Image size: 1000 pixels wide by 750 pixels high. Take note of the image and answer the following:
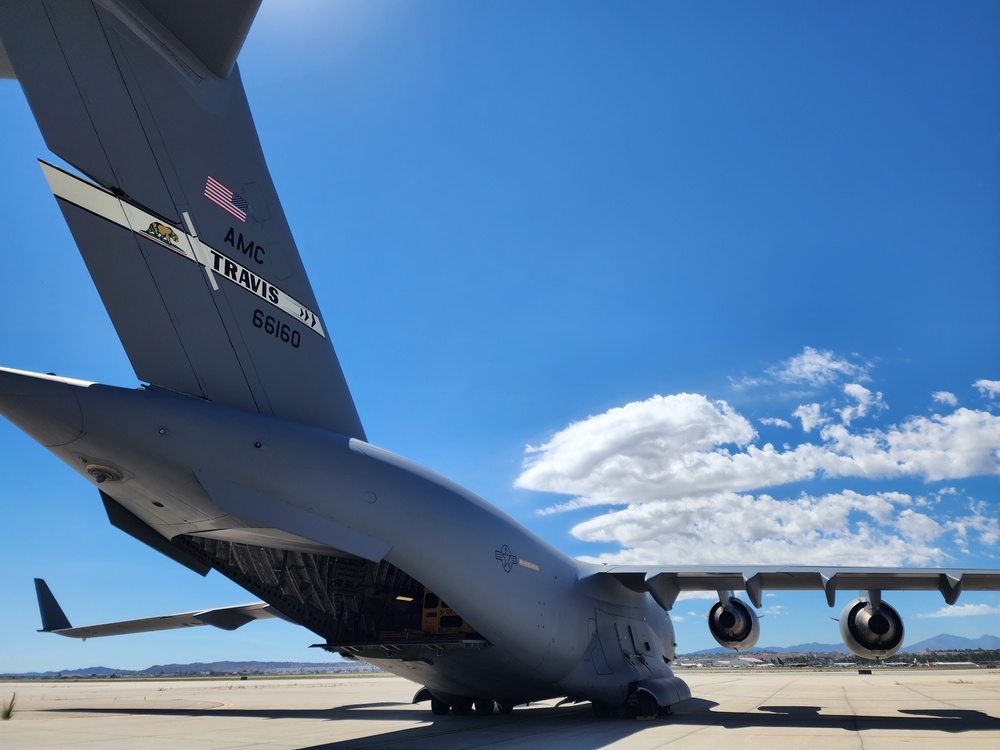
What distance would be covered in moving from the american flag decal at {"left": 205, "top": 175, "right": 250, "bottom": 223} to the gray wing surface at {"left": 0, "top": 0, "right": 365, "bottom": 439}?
0.01 metres

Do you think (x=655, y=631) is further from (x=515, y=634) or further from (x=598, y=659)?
(x=515, y=634)

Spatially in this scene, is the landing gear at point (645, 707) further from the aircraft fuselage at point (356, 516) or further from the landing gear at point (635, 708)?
the aircraft fuselage at point (356, 516)

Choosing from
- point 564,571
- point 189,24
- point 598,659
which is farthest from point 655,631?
point 189,24

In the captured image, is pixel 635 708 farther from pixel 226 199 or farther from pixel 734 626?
pixel 226 199

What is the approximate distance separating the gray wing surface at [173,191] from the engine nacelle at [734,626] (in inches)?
294

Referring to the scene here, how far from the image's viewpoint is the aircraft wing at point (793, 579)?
29.0 ft

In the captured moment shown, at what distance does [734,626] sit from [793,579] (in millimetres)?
1241

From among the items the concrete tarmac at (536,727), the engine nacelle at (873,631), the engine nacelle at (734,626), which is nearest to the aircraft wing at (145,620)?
the concrete tarmac at (536,727)

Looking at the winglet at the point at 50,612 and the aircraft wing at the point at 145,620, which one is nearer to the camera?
the aircraft wing at the point at 145,620

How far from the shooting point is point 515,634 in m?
7.36

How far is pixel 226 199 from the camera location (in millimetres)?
5434

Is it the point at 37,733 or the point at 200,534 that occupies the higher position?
the point at 200,534

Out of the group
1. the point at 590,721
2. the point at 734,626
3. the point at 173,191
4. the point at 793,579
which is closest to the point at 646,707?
the point at 590,721

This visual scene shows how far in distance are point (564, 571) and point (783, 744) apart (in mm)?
3302
